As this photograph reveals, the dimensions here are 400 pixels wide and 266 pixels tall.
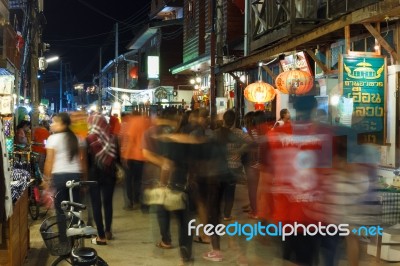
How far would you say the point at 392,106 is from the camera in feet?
31.2

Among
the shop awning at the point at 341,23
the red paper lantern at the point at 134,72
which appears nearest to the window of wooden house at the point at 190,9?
the shop awning at the point at 341,23

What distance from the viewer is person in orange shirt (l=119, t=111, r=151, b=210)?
34.1 ft

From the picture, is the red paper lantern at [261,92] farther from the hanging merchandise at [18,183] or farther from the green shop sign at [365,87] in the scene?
the hanging merchandise at [18,183]

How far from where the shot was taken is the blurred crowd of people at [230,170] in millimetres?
4973

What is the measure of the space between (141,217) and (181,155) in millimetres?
3681

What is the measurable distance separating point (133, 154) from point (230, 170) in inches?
122

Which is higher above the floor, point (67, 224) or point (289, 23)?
point (289, 23)

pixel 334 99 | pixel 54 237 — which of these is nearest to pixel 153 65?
pixel 334 99

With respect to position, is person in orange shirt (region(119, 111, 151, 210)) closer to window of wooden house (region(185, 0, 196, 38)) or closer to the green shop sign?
the green shop sign

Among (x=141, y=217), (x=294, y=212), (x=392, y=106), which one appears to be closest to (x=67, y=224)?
(x=294, y=212)

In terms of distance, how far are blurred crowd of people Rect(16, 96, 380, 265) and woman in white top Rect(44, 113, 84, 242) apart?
1cm

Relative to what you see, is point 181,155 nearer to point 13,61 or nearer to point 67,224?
point 67,224

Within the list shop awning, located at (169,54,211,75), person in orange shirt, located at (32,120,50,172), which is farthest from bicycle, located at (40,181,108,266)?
shop awning, located at (169,54,211,75)

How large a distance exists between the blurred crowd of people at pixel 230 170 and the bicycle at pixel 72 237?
1.13 metres
